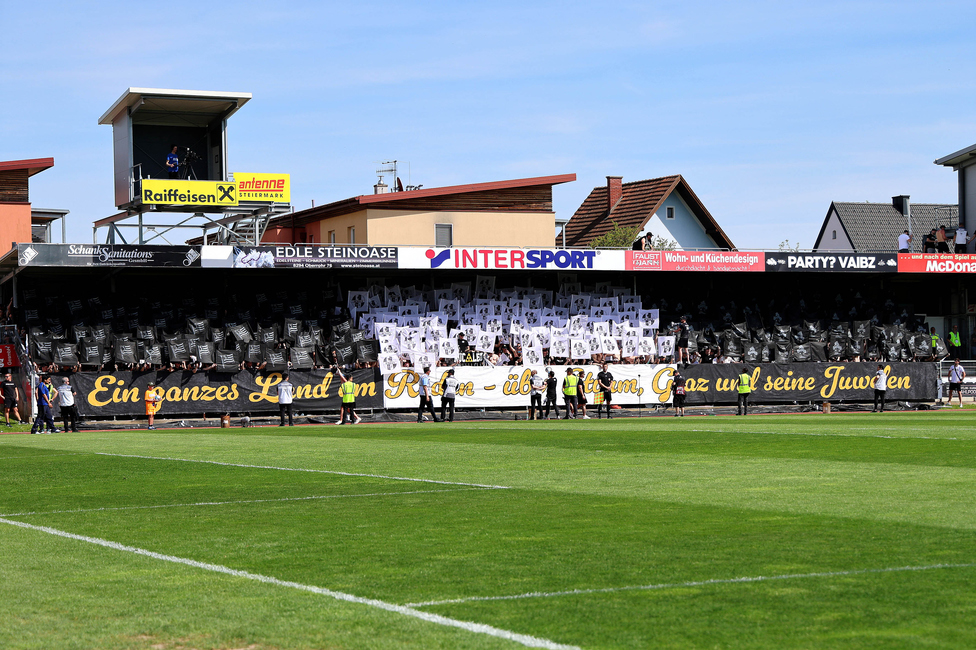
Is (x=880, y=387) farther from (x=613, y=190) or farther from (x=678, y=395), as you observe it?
(x=613, y=190)

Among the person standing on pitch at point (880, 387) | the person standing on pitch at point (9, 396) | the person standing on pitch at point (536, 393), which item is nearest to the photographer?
the person standing on pitch at point (9, 396)

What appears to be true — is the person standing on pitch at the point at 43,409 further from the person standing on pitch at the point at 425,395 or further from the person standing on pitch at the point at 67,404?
the person standing on pitch at the point at 425,395

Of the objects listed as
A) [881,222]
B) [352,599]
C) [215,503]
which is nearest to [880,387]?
[215,503]

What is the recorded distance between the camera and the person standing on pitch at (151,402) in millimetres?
35344

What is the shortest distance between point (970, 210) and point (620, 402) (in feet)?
76.0

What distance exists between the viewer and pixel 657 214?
65.9m

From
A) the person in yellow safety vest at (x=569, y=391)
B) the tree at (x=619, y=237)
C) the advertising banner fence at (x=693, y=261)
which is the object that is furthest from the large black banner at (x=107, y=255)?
the tree at (x=619, y=237)

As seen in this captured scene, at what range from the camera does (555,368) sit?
137 feet

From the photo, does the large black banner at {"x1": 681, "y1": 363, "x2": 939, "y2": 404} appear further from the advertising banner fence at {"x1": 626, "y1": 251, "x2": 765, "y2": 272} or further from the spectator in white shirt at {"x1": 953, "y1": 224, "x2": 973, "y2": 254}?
the spectator in white shirt at {"x1": 953, "y1": 224, "x2": 973, "y2": 254}

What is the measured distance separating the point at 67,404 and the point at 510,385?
15001 millimetres

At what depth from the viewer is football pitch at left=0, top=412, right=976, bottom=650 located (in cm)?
629

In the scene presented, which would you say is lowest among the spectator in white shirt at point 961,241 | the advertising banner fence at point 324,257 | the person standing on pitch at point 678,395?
the person standing on pitch at point 678,395

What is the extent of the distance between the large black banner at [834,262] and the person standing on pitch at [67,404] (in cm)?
2540

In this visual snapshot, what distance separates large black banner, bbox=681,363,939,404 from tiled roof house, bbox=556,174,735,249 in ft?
71.1
